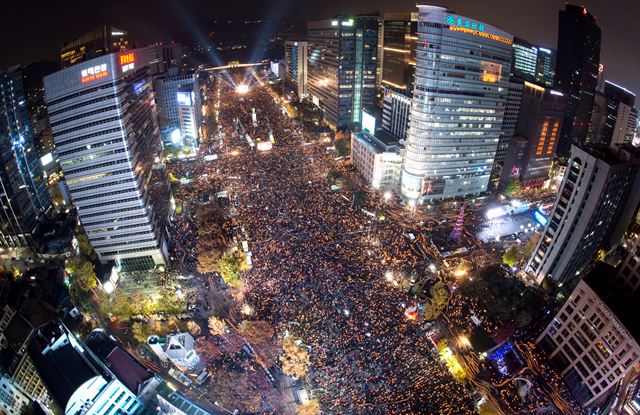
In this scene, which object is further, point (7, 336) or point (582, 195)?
point (582, 195)

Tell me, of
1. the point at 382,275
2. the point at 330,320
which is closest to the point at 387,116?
the point at 382,275

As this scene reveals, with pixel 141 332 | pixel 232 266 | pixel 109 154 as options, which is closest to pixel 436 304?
pixel 232 266

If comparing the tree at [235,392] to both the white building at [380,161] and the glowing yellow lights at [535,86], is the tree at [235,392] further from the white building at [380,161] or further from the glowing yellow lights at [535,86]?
the glowing yellow lights at [535,86]

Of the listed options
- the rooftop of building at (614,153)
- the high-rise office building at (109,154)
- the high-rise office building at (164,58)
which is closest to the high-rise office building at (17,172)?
the high-rise office building at (109,154)

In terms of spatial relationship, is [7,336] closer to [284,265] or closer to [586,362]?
[284,265]

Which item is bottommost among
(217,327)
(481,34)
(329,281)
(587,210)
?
(217,327)

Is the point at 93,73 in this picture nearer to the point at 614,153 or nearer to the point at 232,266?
the point at 232,266
